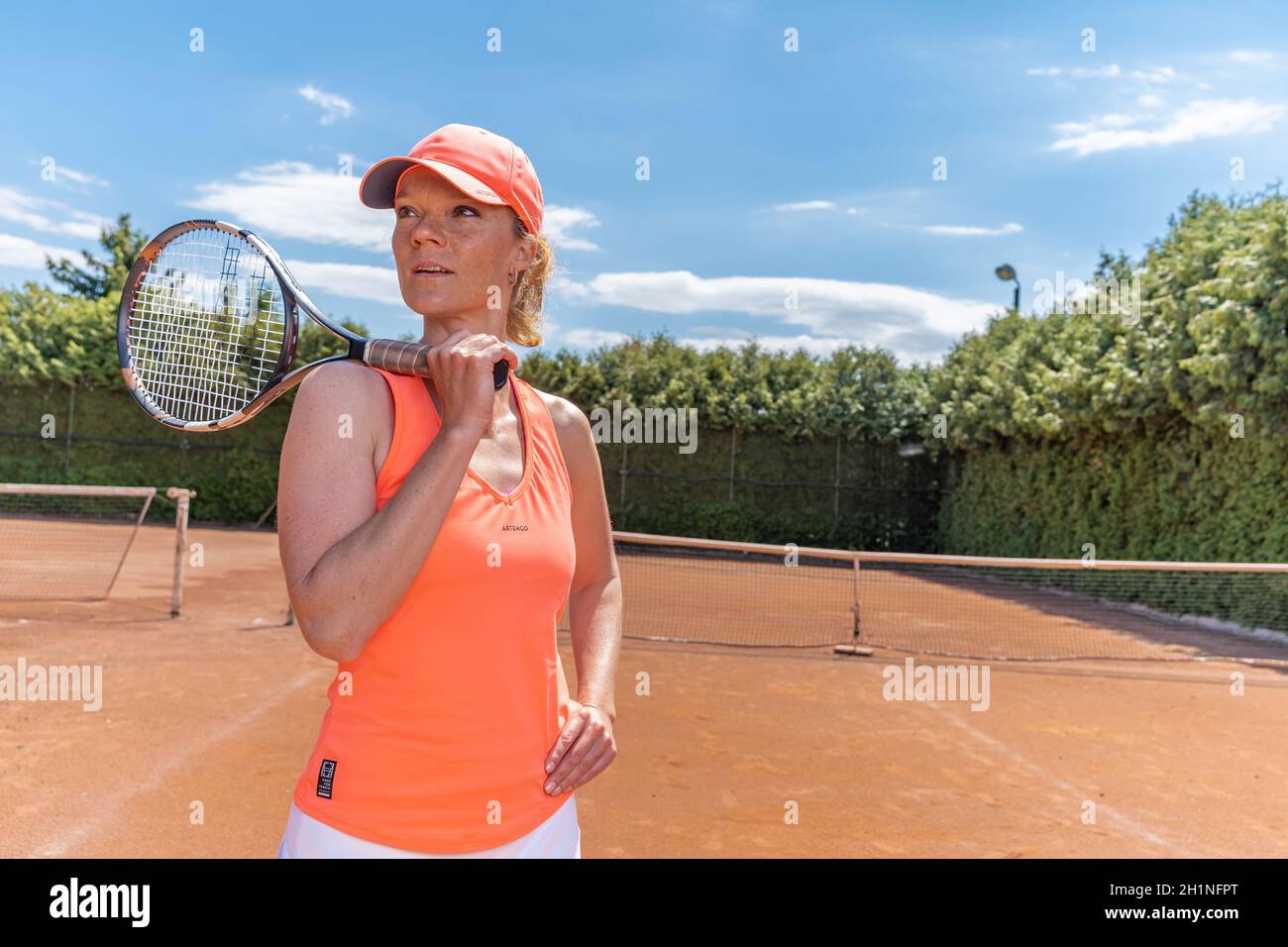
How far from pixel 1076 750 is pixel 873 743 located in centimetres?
125

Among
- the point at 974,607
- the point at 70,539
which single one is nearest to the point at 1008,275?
the point at 974,607

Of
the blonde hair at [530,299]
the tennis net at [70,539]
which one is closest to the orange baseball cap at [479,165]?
the blonde hair at [530,299]

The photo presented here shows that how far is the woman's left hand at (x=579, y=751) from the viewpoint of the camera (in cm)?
152

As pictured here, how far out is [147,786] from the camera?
4871mm

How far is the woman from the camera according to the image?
4.37 ft

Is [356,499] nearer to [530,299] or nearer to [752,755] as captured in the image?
[530,299]

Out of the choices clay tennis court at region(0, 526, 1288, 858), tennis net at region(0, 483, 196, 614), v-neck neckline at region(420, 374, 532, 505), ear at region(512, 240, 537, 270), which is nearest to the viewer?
v-neck neckline at region(420, 374, 532, 505)

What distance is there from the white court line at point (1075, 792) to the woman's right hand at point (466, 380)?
4.39 metres

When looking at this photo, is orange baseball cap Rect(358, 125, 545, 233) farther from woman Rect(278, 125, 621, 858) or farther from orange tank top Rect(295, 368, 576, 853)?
orange tank top Rect(295, 368, 576, 853)

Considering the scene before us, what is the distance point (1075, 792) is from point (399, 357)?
5034 millimetres

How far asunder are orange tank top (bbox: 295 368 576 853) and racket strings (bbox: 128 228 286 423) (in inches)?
41.7

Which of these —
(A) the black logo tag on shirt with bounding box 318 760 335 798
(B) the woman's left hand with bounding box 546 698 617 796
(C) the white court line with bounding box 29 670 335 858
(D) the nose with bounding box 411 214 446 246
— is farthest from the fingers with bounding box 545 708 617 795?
(C) the white court line with bounding box 29 670 335 858

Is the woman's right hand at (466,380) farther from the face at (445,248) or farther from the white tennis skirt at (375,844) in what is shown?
the white tennis skirt at (375,844)
